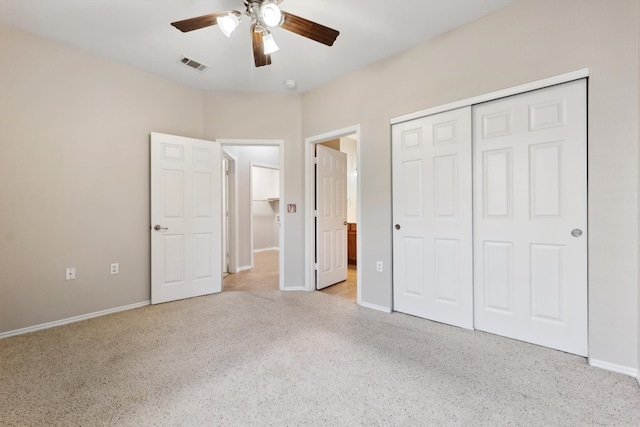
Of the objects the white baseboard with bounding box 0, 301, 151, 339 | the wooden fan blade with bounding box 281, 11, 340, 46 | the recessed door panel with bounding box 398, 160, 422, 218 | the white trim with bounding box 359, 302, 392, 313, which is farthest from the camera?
→ the white trim with bounding box 359, 302, 392, 313

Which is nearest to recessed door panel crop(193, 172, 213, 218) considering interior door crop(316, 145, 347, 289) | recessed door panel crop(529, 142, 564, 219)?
interior door crop(316, 145, 347, 289)

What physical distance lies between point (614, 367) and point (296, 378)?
6.80 ft

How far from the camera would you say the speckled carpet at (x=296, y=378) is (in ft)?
4.70

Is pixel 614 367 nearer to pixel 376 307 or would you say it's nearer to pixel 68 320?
pixel 376 307

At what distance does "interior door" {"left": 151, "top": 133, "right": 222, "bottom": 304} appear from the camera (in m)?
3.29

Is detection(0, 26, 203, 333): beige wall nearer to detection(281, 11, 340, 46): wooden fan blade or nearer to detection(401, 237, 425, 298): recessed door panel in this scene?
detection(281, 11, 340, 46): wooden fan blade

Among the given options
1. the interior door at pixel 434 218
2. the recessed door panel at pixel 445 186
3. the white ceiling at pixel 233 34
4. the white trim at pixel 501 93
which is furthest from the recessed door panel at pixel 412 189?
the white ceiling at pixel 233 34

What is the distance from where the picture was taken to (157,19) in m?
2.35

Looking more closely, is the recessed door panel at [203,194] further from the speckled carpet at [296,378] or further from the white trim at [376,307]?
the white trim at [376,307]

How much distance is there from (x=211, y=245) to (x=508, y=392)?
332 cm

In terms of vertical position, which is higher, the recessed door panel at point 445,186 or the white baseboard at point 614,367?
the recessed door panel at point 445,186

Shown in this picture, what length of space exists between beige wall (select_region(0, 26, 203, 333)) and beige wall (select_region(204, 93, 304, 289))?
65cm

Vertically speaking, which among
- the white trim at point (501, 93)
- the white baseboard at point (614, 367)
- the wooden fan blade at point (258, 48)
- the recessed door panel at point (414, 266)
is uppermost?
the wooden fan blade at point (258, 48)

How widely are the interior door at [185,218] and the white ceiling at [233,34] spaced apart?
920mm
